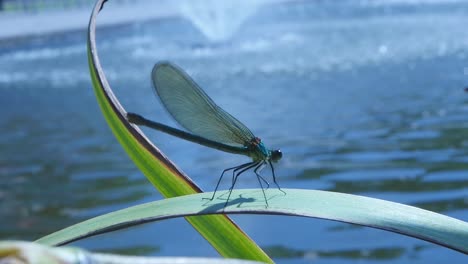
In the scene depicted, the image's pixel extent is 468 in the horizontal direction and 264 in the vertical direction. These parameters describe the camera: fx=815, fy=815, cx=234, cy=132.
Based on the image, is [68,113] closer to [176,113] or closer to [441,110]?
[441,110]

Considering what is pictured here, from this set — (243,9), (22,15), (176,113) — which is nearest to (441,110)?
(176,113)

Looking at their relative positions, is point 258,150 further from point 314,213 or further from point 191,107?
point 314,213

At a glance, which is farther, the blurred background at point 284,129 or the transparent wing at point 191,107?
the blurred background at point 284,129

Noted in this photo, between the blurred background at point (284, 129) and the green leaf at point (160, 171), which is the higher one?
the blurred background at point (284, 129)

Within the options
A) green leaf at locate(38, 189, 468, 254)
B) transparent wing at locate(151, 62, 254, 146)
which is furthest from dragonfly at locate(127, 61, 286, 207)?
green leaf at locate(38, 189, 468, 254)

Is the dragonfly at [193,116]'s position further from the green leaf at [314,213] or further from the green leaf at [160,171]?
the green leaf at [314,213]

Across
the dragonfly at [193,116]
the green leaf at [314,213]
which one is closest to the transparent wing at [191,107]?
the dragonfly at [193,116]

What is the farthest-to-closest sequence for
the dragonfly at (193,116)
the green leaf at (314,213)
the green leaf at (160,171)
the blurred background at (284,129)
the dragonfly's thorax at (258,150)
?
the blurred background at (284,129)
the dragonfly's thorax at (258,150)
the dragonfly at (193,116)
the green leaf at (160,171)
the green leaf at (314,213)
